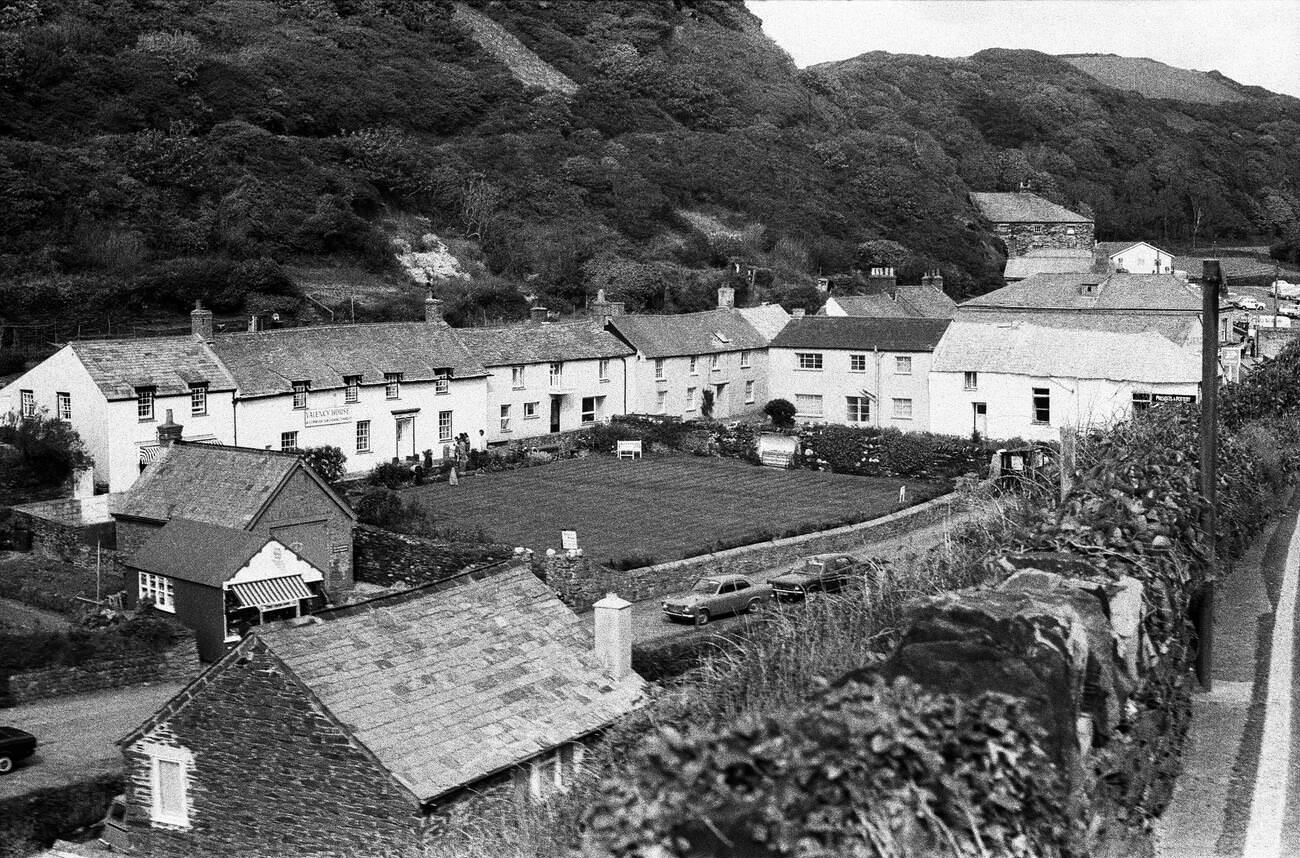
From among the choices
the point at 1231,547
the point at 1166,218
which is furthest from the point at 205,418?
the point at 1166,218

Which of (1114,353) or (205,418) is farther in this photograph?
(1114,353)

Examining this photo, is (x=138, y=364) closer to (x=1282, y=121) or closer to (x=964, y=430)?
(x=964, y=430)

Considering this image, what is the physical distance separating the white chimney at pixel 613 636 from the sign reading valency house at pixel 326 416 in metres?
25.4

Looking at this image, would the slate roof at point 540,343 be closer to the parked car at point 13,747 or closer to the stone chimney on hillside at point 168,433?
the stone chimney on hillside at point 168,433

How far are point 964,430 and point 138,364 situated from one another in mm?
27420

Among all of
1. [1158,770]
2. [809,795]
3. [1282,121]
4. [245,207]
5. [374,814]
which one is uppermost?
[1282,121]

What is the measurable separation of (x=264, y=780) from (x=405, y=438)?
3004 centimetres

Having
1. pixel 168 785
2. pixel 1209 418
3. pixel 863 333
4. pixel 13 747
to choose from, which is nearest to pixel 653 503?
pixel 863 333

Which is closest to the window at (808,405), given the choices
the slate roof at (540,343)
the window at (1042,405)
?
the slate roof at (540,343)

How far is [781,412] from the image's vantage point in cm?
5503

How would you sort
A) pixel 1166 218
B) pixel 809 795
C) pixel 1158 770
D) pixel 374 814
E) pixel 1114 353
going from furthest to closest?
pixel 1166 218 < pixel 1114 353 < pixel 374 814 < pixel 1158 770 < pixel 809 795

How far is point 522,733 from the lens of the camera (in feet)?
57.1

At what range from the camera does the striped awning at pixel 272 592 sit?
2828cm

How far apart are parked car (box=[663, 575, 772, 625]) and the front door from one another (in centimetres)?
1729
